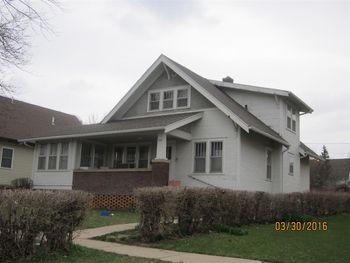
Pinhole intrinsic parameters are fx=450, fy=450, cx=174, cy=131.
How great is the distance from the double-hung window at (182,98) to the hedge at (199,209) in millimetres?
7834

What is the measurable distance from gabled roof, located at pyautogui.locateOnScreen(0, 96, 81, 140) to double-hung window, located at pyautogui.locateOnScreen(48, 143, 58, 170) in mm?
5761

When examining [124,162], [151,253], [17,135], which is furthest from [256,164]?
[17,135]

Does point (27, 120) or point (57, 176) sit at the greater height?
point (27, 120)

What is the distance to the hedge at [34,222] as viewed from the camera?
8406 millimetres

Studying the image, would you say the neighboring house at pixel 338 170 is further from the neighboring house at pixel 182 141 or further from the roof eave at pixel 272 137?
the roof eave at pixel 272 137

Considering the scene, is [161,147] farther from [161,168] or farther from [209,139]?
[209,139]

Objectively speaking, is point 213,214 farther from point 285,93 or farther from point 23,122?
point 23,122

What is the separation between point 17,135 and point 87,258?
82.6 ft

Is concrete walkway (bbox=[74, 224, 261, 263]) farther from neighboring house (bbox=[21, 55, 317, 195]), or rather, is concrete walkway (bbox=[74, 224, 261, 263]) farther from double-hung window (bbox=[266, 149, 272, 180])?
double-hung window (bbox=[266, 149, 272, 180])

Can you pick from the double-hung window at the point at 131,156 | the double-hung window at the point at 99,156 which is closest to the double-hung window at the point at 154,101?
the double-hung window at the point at 131,156

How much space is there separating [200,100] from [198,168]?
11.2ft

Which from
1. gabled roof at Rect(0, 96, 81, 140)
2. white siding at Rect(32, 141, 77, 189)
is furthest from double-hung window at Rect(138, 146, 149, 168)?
gabled roof at Rect(0, 96, 81, 140)

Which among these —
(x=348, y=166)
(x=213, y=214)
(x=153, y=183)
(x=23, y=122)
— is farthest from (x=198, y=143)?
(x=348, y=166)

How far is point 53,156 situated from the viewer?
2530cm
